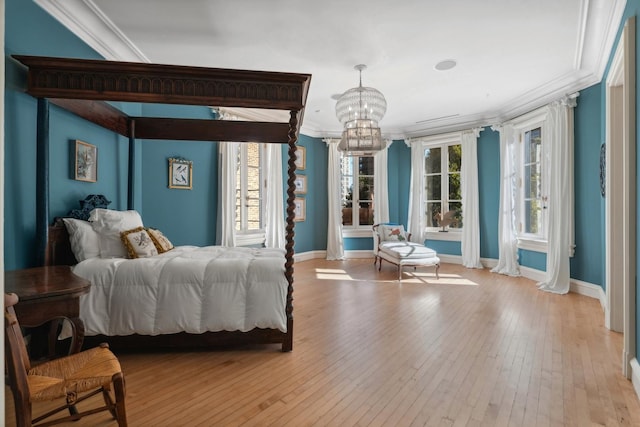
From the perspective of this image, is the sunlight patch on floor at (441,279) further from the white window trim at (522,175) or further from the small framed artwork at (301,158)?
the small framed artwork at (301,158)

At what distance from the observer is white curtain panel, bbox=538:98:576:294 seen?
476 centimetres

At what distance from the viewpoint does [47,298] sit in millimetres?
1869

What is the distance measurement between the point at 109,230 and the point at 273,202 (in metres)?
3.36

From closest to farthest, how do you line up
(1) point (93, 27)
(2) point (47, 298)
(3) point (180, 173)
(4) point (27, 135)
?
(2) point (47, 298)
(4) point (27, 135)
(1) point (93, 27)
(3) point (180, 173)

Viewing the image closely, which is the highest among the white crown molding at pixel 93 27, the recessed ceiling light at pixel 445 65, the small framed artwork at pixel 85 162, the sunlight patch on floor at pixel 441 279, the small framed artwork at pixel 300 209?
the recessed ceiling light at pixel 445 65

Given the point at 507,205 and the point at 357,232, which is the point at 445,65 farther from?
the point at 357,232

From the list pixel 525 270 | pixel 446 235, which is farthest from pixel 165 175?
pixel 525 270

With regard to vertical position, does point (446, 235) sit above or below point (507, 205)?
below

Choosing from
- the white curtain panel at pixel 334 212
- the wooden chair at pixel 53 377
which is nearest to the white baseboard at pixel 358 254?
the white curtain panel at pixel 334 212

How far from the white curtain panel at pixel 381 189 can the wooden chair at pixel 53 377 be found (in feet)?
21.3

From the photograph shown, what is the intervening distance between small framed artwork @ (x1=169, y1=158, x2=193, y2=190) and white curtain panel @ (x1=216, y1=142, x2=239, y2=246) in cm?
49

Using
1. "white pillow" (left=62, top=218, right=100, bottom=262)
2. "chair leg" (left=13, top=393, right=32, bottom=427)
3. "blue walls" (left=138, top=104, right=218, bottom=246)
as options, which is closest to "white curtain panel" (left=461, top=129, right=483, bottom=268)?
"blue walls" (left=138, top=104, right=218, bottom=246)

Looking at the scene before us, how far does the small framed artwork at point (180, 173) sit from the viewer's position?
4891 mm

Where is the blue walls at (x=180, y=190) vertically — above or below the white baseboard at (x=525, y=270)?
above
